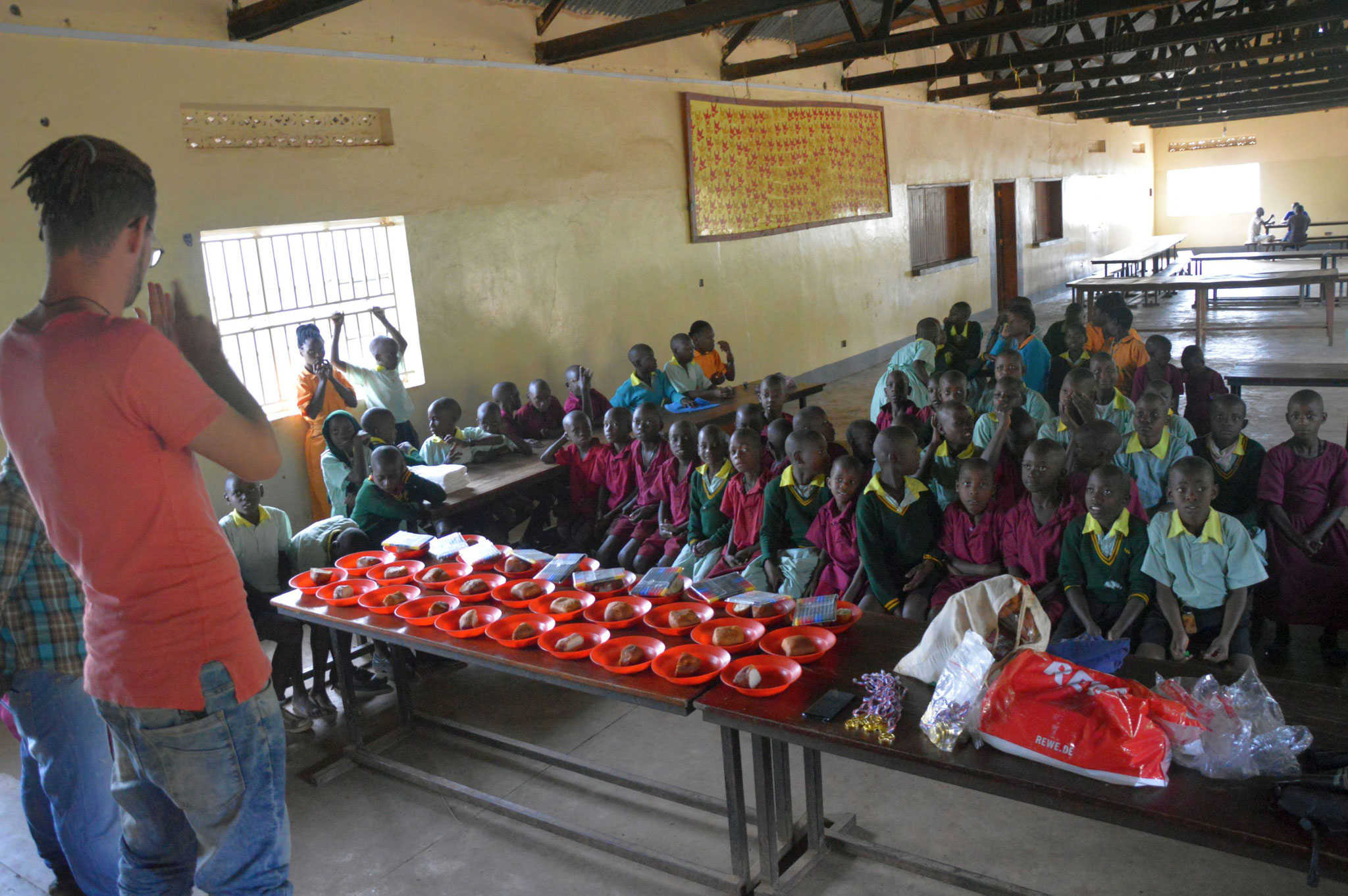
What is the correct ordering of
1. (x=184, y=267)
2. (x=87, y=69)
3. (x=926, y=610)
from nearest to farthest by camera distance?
(x=926, y=610), (x=87, y=69), (x=184, y=267)

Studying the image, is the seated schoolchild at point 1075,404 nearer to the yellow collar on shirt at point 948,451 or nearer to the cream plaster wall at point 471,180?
the yellow collar on shirt at point 948,451

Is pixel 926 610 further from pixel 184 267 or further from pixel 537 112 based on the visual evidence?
pixel 537 112

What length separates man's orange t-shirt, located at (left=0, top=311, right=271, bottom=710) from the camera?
1457 millimetres

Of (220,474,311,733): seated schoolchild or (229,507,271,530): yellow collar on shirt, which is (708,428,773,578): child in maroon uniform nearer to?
(220,474,311,733): seated schoolchild

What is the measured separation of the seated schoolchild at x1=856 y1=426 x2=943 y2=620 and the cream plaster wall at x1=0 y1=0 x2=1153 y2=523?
3.36m

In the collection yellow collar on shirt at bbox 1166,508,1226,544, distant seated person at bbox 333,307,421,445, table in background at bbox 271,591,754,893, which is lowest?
table in background at bbox 271,591,754,893

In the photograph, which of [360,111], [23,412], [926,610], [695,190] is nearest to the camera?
[23,412]

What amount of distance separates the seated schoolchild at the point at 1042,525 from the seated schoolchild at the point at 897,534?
0.29m

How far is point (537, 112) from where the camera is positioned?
6816 mm

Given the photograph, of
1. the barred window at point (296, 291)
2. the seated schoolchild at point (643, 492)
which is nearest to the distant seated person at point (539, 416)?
the barred window at point (296, 291)

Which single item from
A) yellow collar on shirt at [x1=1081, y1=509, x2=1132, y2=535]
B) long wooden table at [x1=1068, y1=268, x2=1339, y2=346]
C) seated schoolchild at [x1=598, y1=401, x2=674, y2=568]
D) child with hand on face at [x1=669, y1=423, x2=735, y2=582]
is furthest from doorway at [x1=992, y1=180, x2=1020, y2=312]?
yellow collar on shirt at [x1=1081, y1=509, x2=1132, y2=535]

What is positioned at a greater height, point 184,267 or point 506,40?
point 506,40

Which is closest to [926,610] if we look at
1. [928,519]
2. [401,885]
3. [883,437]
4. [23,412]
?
[928,519]

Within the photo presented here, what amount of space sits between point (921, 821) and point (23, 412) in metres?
2.53
